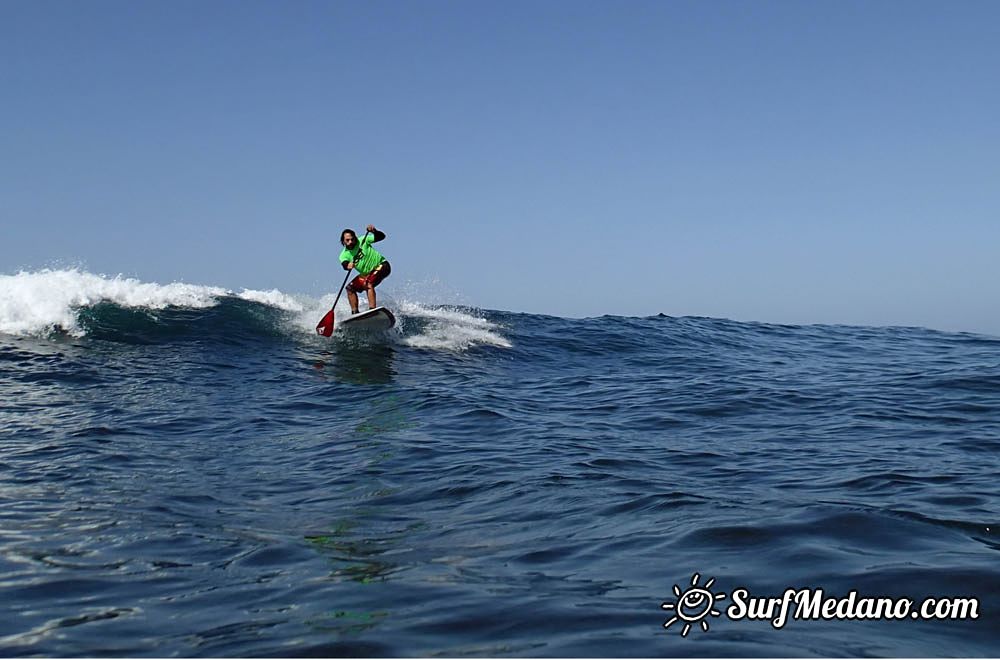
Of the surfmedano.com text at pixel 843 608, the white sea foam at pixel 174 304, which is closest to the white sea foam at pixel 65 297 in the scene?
the white sea foam at pixel 174 304

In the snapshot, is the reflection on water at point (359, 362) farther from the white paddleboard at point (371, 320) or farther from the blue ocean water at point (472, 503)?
the white paddleboard at point (371, 320)

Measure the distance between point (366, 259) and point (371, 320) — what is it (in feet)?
4.71

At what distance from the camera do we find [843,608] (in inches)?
160

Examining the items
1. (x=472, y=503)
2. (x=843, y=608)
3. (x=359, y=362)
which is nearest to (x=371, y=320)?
(x=359, y=362)

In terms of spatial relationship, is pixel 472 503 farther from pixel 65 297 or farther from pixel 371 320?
pixel 65 297

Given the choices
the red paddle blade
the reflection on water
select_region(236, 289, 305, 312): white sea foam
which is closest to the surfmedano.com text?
the reflection on water

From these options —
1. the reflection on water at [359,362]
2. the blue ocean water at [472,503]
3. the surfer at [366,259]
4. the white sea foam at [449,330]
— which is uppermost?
the surfer at [366,259]

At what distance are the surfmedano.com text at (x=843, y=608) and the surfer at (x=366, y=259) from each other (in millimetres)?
14376

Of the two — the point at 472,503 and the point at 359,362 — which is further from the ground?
the point at 359,362

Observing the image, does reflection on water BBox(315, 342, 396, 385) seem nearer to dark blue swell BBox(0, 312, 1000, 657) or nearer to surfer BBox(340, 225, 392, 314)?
dark blue swell BBox(0, 312, 1000, 657)

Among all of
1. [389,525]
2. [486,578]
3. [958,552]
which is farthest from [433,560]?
[958,552]

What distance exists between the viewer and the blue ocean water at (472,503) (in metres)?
3.96

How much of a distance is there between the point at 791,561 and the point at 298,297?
19419mm

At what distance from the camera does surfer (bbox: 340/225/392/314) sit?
1756 cm
